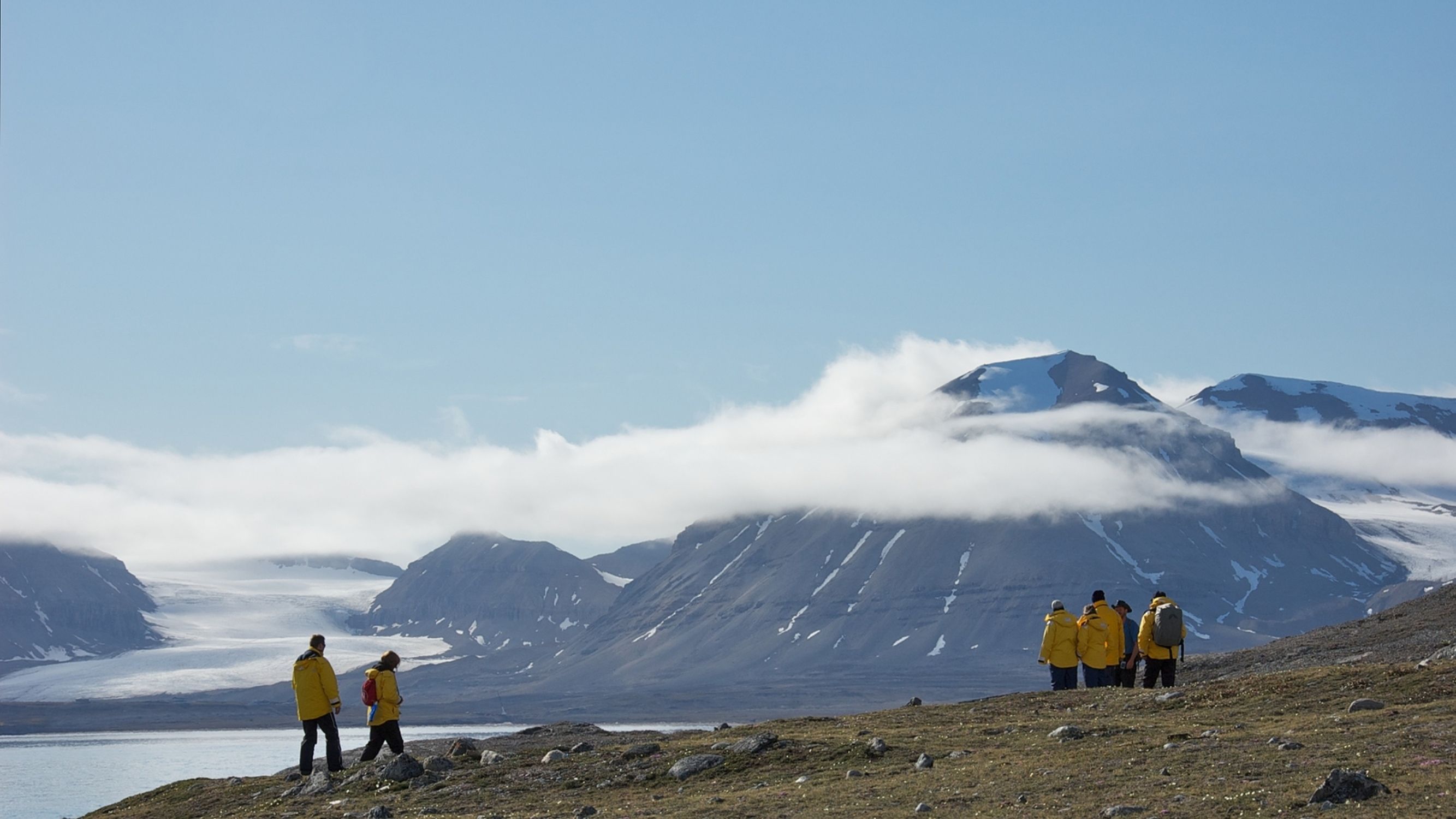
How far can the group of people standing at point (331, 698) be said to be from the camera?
31.0 metres

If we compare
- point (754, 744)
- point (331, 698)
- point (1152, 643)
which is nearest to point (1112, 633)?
point (1152, 643)

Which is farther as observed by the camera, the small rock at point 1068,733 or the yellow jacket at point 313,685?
the yellow jacket at point 313,685

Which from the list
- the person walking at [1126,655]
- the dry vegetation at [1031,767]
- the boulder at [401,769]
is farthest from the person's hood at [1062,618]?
the boulder at [401,769]

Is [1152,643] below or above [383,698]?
below

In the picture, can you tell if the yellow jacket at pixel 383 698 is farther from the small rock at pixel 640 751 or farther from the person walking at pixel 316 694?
the small rock at pixel 640 751

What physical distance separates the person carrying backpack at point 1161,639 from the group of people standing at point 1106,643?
1 cm

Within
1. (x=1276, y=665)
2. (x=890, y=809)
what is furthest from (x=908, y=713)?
(x=1276, y=665)

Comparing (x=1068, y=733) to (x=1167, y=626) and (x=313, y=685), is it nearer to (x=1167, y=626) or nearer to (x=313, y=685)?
(x=1167, y=626)

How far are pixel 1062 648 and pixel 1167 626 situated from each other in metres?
2.78

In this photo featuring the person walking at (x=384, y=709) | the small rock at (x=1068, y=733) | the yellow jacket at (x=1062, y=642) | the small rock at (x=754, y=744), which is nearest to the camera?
the small rock at (x=1068, y=733)

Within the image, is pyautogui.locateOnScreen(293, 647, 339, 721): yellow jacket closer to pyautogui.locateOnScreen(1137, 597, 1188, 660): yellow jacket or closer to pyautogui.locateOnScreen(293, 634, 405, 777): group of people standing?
pyautogui.locateOnScreen(293, 634, 405, 777): group of people standing

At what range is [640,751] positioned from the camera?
30906mm

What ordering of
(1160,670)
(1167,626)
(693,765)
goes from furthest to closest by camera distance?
(1160,670)
(1167,626)
(693,765)

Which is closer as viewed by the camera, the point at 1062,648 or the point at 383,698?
the point at 383,698
